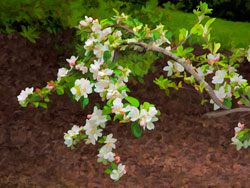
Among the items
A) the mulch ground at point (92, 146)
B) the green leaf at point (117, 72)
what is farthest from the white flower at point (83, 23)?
the mulch ground at point (92, 146)

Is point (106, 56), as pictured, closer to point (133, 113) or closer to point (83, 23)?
point (83, 23)

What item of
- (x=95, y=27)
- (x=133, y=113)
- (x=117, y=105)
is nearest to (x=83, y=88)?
(x=117, y=105)

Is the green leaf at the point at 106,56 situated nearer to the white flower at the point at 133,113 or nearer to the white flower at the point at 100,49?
the white flower at the point at 100,49

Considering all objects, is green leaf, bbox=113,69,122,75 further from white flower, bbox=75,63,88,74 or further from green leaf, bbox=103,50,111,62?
white flower, bbox=75,63,88,74

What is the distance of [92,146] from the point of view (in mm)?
4809

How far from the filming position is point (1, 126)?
16.1 ft

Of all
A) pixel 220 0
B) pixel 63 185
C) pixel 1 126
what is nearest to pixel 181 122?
pixel 63 185

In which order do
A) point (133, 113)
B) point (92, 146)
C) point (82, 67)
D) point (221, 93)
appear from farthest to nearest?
point (92, 146) → point (221, 93) → point (82, 67) → point (133, 113)

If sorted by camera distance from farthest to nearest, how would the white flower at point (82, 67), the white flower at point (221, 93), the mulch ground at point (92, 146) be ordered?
the mulch ground at point (92, 146) < the white flower at point (221, 93) < the white flower at point (82, 67)

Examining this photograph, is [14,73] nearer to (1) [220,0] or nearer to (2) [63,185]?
(2) [63,185]

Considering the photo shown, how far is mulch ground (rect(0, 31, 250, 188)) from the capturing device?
14.0 feet

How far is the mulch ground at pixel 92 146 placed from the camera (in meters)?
4.27

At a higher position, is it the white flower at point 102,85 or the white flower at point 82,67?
Result: the white flower at point 102,85

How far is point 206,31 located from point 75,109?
2703 mm
